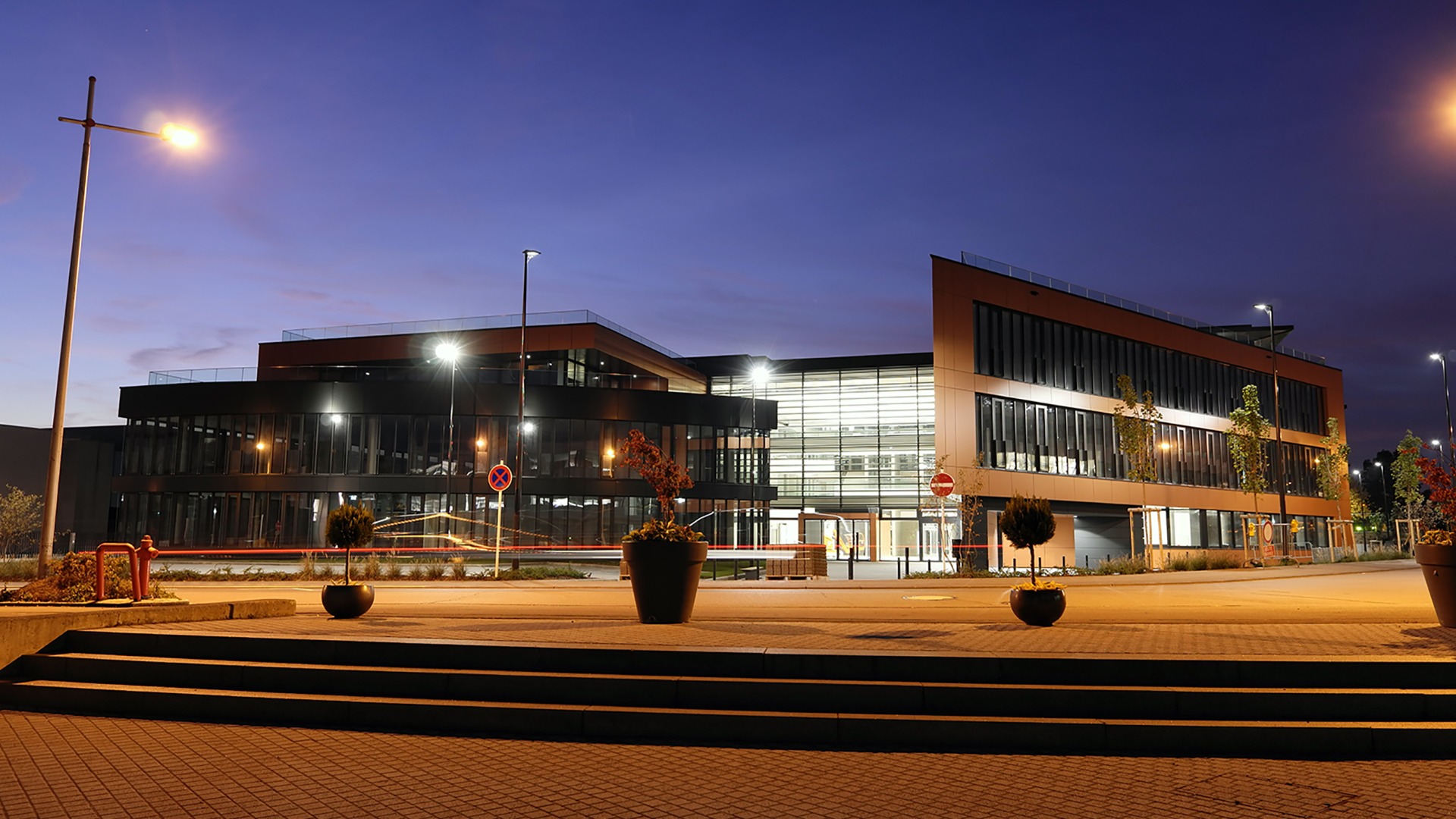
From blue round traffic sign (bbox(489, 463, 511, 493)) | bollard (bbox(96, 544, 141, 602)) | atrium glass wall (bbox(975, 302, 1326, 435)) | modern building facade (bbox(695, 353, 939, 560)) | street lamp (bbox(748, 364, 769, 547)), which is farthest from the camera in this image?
modern building facade (bbox(695, 353, 939, 560))

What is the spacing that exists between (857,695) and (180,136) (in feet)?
50.9

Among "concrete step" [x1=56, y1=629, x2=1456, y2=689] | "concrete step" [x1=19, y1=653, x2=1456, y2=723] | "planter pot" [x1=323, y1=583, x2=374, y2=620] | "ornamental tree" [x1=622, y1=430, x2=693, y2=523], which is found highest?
"ornamental tree" [x1=622, y1=430, x2=693, y2=523]

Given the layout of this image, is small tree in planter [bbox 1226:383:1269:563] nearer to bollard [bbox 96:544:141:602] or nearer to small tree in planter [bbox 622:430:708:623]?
small tree in planter [bbox 622:430:708:623]

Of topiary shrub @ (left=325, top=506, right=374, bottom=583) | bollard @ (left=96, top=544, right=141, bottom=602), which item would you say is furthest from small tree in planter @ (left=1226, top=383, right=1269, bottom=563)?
bollard @ (left=96, top=544, right=141, bottom=602)

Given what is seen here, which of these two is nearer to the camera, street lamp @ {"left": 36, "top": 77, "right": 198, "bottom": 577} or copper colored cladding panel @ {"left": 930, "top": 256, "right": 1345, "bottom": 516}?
street lamp @ {"left": 36, "top": 77, "right": 198, "bottom": 577}

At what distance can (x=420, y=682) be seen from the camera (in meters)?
9.06

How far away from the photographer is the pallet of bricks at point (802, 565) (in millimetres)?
30688

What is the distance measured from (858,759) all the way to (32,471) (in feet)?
253

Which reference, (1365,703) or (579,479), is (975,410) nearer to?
(579,479)

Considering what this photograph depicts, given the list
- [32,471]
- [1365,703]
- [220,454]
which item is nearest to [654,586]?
[1365,703]

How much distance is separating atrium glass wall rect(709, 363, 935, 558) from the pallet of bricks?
109ft

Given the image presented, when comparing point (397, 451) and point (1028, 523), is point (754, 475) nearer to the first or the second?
point (397, 451)

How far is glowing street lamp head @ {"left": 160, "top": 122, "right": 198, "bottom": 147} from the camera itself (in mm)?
17234

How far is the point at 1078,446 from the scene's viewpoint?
181 ft
